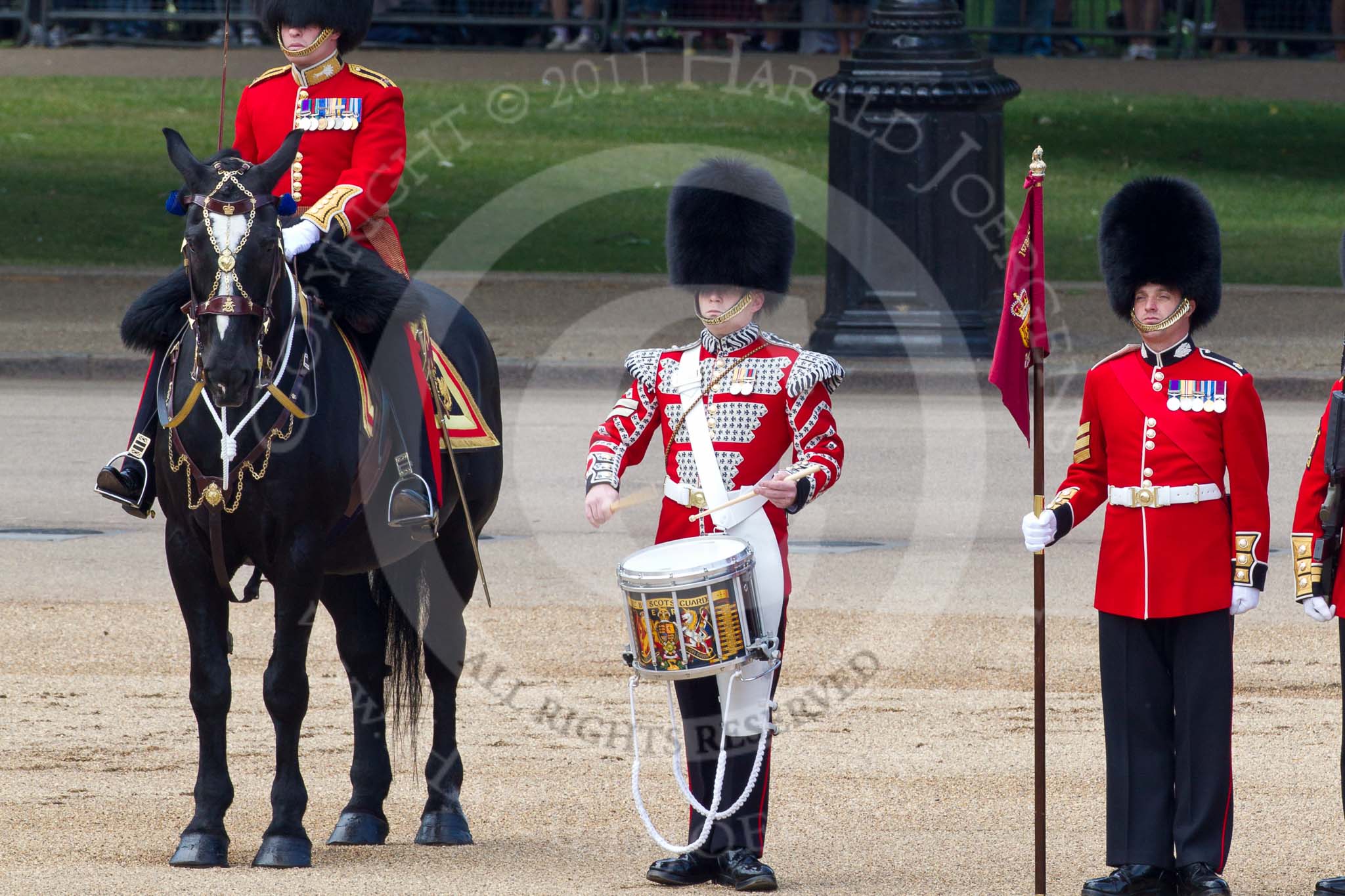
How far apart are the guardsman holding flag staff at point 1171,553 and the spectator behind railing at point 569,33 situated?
65.3 feet

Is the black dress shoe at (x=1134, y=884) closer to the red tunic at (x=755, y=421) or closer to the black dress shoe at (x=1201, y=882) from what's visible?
the black dress shoe at (x=1201, y=882)

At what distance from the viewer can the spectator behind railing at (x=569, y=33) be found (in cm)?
2491

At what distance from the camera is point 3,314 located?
1565 centimetres

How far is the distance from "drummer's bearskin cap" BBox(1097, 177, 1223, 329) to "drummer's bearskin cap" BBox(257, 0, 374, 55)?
254cm

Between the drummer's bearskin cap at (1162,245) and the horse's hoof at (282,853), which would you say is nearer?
the drummer's bearskin cap at (1162,245)

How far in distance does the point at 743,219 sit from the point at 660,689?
2.50m

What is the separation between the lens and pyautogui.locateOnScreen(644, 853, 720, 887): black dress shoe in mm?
5652

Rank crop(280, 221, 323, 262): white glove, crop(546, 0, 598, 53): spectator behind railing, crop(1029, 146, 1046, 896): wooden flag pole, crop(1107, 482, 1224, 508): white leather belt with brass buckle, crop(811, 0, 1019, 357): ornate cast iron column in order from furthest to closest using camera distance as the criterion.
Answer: crop(546, 0, 598, 53): spectator behind railing
crop(811, 0, 1019, 357): ornate cast iron column
crop(280, 221, 323, 262): white glove
crop(1107, 482, 1224, 508): white leather belt with brass buckle
crop(1029, 146, 1046, 896): wooden flag pole

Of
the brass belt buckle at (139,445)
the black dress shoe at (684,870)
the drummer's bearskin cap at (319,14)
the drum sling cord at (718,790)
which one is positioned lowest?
the black dress shoe at (684,870)

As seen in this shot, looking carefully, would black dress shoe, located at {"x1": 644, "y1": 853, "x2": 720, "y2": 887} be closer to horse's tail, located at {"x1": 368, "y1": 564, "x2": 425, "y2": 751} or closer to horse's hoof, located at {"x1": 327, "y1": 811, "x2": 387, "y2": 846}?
horse's hoof, located at {"x1": 327, "y1": 811, "x2": 387, "y2": 846}

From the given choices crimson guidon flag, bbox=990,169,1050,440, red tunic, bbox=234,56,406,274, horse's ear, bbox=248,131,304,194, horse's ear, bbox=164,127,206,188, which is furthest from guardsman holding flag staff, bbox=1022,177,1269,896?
red tunic, bbox=234,56,406,274

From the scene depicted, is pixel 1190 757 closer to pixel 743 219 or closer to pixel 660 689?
pixel 743 219

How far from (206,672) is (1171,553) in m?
2.49

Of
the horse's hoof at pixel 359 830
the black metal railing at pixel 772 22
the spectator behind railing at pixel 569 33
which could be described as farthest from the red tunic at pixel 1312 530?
the spectator behind railing at pixel 569 33
